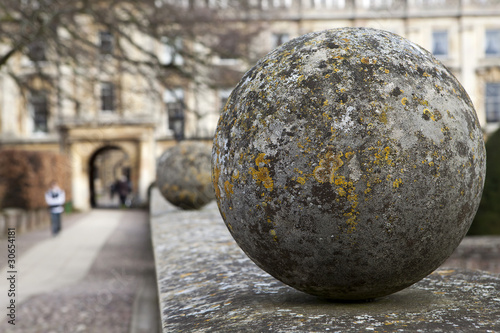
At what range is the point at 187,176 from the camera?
339 inches

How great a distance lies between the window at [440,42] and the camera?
33.7m

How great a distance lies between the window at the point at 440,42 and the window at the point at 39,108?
76.1 feet

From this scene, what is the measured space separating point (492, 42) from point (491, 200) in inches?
1102

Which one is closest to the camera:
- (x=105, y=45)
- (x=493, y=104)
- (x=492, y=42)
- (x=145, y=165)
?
(x=105, y=45)

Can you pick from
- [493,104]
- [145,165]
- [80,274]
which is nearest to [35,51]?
Result: [80,274]

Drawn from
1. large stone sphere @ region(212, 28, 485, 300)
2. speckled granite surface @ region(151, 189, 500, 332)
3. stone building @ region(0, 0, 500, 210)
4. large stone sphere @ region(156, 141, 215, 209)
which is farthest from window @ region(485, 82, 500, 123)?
large stone sphere @ region(212, 28, 485, 300)

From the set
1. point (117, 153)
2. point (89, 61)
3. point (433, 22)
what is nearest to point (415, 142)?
point (89, 61)

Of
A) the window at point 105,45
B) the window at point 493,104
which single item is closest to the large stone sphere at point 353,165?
the window at point 105,45

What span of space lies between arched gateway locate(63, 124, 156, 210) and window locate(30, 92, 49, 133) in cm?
201

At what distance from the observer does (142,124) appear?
1153 inches

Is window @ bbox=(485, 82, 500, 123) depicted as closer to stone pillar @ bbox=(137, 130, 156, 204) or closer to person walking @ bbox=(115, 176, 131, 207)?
stone pillar @ bbox=(137, 130, 156, 204)

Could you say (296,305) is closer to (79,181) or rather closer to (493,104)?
(79,181)

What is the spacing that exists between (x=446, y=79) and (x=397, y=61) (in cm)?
30

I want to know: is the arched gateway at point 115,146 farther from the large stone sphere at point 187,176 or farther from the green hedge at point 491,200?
the green hedge at point 491,200
